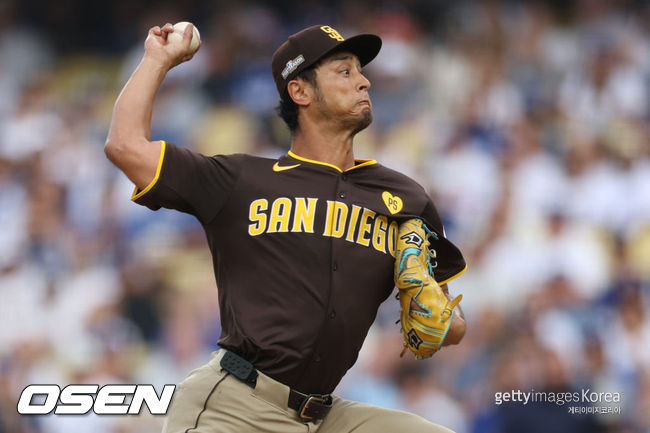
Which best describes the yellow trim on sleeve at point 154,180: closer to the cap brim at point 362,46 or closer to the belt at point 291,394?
the belt at point 291,394

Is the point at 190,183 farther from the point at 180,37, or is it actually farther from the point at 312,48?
the point at 312,48

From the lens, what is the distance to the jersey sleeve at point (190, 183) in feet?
10.4

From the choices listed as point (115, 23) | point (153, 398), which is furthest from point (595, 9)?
point (153, 398)

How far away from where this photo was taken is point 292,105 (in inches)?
152

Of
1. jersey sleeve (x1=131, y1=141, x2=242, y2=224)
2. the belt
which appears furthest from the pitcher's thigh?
jersey sleeve (x1=131, y1=141, x2=242, y2=224)

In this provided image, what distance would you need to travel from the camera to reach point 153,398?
407 cm
